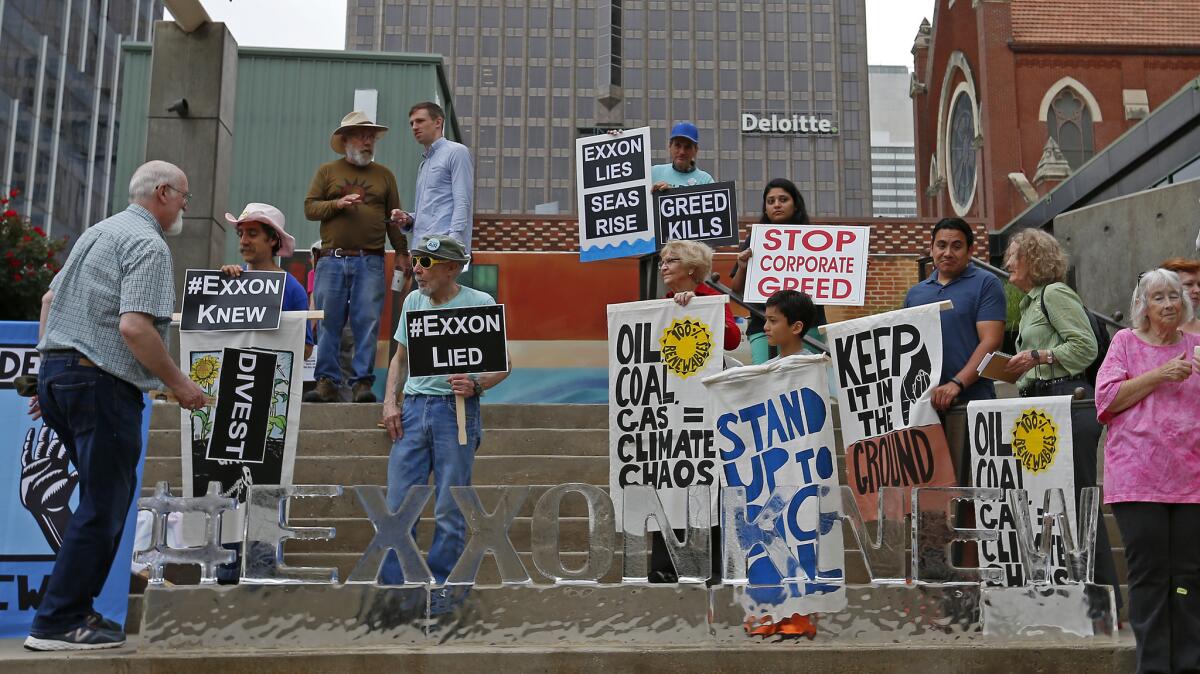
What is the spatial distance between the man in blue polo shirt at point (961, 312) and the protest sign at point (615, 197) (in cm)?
336

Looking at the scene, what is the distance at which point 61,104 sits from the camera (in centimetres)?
4853

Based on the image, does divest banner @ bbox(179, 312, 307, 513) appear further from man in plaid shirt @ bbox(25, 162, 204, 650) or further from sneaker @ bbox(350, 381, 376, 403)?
sneaker @ bbox(350, 381, 376, 403)

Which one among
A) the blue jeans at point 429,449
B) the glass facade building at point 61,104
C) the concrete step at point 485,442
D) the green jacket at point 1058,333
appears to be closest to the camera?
the blue jeans at point 429,449

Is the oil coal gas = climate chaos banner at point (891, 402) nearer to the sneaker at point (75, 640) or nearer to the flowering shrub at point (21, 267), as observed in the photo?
the sneaker at point (75, 640)

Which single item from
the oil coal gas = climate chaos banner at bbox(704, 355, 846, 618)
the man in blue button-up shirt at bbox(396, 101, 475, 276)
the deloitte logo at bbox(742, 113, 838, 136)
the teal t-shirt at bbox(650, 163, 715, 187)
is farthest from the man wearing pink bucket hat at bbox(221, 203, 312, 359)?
the deloitte logo at bbox(742, 113, 838, 136)

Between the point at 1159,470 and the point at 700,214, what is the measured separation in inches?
200

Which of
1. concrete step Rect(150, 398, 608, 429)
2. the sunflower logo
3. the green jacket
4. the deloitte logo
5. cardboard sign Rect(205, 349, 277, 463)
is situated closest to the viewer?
the green jacket

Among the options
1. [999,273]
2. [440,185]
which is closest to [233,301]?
[440,185]

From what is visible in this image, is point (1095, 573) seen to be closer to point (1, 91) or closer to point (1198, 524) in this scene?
point (1198, 524)

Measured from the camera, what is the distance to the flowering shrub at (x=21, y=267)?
22.3m

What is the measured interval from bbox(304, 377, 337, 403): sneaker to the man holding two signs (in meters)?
2.92

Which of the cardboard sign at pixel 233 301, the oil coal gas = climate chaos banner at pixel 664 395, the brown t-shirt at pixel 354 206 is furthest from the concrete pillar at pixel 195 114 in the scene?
the oil coal gas = climate chaos banner at pixel 664 395

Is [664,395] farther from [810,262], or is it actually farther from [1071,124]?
[1071,124]

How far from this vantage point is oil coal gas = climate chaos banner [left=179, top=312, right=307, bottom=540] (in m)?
6.16
